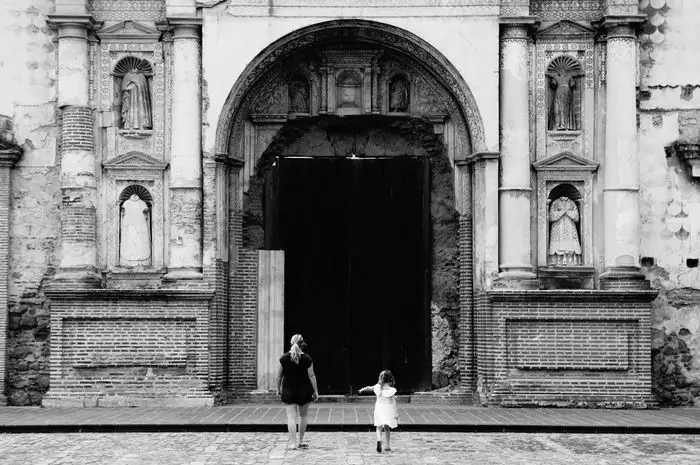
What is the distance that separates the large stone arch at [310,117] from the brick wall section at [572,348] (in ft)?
3.70

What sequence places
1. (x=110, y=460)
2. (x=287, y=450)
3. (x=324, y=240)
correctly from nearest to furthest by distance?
(x=110, y=460)
(x=287, y=450)
(x=324, y=240)

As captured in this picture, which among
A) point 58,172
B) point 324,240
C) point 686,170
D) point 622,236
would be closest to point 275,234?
point 324,240

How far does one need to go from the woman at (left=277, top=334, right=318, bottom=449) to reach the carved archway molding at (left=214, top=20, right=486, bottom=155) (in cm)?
650

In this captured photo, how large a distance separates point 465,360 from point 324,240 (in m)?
3.34

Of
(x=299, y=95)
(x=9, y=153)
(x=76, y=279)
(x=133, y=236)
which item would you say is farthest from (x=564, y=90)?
(x=9, y=153)

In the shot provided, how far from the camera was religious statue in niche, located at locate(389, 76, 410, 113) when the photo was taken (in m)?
21.8

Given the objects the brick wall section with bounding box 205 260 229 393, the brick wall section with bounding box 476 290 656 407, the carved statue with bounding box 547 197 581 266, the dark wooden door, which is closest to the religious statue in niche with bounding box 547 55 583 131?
the carved statue with bounding box 547 197 581 266

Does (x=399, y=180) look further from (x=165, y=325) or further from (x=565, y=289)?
(x=165, y=325)

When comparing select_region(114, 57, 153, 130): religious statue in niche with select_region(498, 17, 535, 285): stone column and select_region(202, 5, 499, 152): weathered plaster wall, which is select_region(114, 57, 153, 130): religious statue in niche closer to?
A: select_region(202, 5, 499, 152): weathered plaster wall

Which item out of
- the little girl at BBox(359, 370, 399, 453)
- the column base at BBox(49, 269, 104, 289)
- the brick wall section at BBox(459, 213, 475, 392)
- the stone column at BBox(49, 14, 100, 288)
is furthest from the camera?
the brick wall section at BBox(459, 213, 475, 392)

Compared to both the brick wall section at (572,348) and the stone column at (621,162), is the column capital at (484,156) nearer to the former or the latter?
the stone column at (621,162)

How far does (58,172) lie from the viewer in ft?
68.9

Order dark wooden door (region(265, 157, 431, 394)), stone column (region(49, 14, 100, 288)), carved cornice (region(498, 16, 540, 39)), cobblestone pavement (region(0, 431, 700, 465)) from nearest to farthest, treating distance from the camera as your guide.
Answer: cobblestone pavement (region(0, 431, 700, 465)) < stone column (region(49, 14, 100, 288)) < carved cornice (region(498, 16, 540, 39)) < dark wooden door (region(265, 157, 431, 394))

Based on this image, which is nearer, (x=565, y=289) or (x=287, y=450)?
(x=287, y=450)
